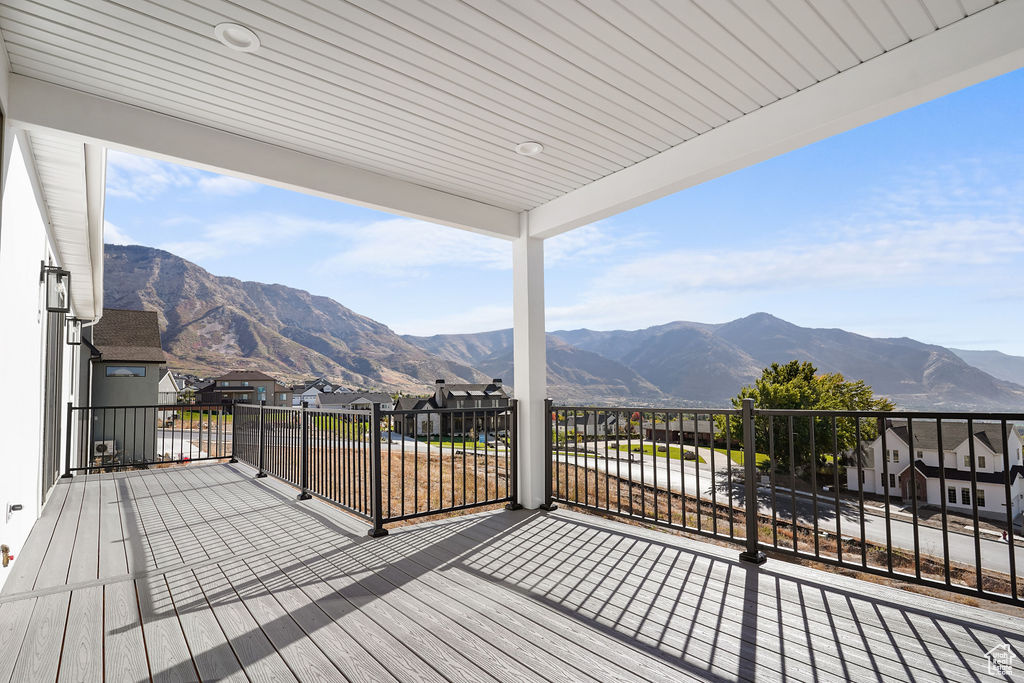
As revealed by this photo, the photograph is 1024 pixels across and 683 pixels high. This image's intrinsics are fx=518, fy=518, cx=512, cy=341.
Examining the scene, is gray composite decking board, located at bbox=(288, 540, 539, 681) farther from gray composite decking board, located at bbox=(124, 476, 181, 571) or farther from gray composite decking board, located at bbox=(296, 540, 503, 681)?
gray composite decking board, located at bbox=(124, 476, 181, 571)

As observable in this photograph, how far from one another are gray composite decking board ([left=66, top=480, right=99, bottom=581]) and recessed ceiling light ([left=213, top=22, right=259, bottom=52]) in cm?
287

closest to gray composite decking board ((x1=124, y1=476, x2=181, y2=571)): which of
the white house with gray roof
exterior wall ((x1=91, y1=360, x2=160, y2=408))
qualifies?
the white house with gray roof

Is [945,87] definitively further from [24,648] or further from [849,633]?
[24,648]

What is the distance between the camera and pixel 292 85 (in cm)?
266

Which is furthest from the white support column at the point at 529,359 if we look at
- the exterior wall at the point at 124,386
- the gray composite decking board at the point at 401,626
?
the exterior wall at the point at 124,386

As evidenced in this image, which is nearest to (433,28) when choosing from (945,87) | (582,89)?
(582,89)

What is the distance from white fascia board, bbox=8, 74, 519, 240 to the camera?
8.72ft

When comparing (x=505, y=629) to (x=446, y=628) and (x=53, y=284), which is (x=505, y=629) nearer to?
(x=446, y=628)

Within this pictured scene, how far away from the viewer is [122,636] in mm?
2158

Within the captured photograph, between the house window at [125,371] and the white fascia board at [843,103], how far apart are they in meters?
14.6

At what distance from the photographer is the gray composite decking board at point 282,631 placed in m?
1.90

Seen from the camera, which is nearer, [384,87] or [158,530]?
[384,87]

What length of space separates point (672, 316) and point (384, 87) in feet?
266

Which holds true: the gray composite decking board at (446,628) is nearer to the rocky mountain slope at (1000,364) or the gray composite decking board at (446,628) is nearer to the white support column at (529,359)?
the white support column at (529,359)
